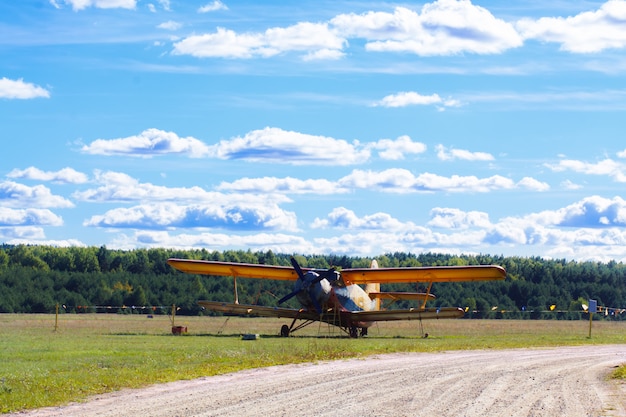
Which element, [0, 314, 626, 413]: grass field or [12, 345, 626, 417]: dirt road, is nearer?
[12, 345, 626, 417]: dirt road

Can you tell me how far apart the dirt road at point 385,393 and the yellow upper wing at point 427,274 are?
12.2m

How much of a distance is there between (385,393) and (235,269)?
2390cm

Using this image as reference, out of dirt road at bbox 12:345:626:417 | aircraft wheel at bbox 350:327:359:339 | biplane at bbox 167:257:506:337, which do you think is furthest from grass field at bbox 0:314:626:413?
aircraft wheel at bbox 350:327:359:339

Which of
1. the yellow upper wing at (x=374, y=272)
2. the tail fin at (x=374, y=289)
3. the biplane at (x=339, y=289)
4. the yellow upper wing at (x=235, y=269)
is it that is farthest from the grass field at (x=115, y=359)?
the tail fin at (x=374, y=289)

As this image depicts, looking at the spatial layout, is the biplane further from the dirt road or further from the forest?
the forest

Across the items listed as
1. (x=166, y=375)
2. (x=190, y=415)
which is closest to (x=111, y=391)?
(x=166, y=375)

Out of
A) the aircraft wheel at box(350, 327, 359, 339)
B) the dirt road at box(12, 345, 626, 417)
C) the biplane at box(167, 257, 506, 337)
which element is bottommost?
the dirt road at box(12, 345, 626, 417)

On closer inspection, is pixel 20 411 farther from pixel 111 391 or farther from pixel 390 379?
pixel 390 379

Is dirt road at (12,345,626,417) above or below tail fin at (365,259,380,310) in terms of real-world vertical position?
below

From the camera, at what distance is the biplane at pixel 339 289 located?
36.2 m

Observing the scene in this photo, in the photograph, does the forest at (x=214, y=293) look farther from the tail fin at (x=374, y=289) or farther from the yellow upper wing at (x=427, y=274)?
the yellow upper wing at (x=427, y=274)

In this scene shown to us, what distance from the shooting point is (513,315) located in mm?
74562

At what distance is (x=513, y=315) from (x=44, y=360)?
56779 mm

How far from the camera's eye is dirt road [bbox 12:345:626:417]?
13.7 metres
